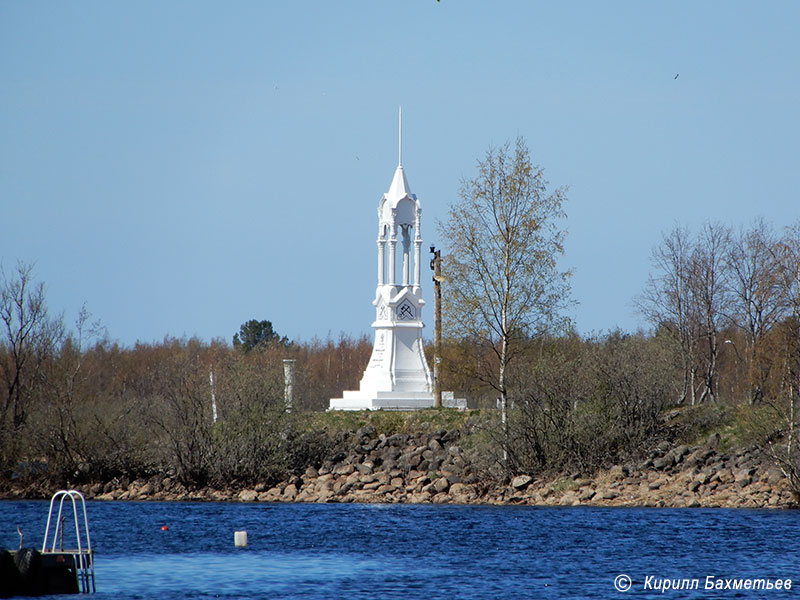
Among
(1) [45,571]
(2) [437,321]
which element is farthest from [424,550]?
(2) [437,321]

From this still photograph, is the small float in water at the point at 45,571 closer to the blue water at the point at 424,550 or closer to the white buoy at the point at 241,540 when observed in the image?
the blue water at the point at 424,550

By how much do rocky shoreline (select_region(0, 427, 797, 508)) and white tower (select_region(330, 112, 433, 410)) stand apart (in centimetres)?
394

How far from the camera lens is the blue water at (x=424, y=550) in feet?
94.6

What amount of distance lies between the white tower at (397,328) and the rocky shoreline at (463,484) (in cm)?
394

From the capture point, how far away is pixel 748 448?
45812mm

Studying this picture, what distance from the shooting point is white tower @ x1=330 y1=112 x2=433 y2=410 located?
56.7 metres

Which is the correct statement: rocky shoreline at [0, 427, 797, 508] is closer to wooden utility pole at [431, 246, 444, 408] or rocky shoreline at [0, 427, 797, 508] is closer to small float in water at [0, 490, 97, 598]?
wooden utility pole at [431, 246, 444, 408]

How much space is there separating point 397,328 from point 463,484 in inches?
452

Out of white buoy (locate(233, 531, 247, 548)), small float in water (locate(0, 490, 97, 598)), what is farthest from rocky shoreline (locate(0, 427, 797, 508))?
small float in water (locate(0, 490, 97, 598))

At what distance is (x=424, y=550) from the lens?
114ft

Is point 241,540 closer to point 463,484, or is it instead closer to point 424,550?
point 424,550

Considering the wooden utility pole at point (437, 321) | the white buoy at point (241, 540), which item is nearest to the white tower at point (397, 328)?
the wooden utility pole at point (437, 321)

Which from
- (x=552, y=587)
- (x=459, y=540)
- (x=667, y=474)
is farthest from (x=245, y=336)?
(x=552, y=587)

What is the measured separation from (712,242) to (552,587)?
37.3 meters
